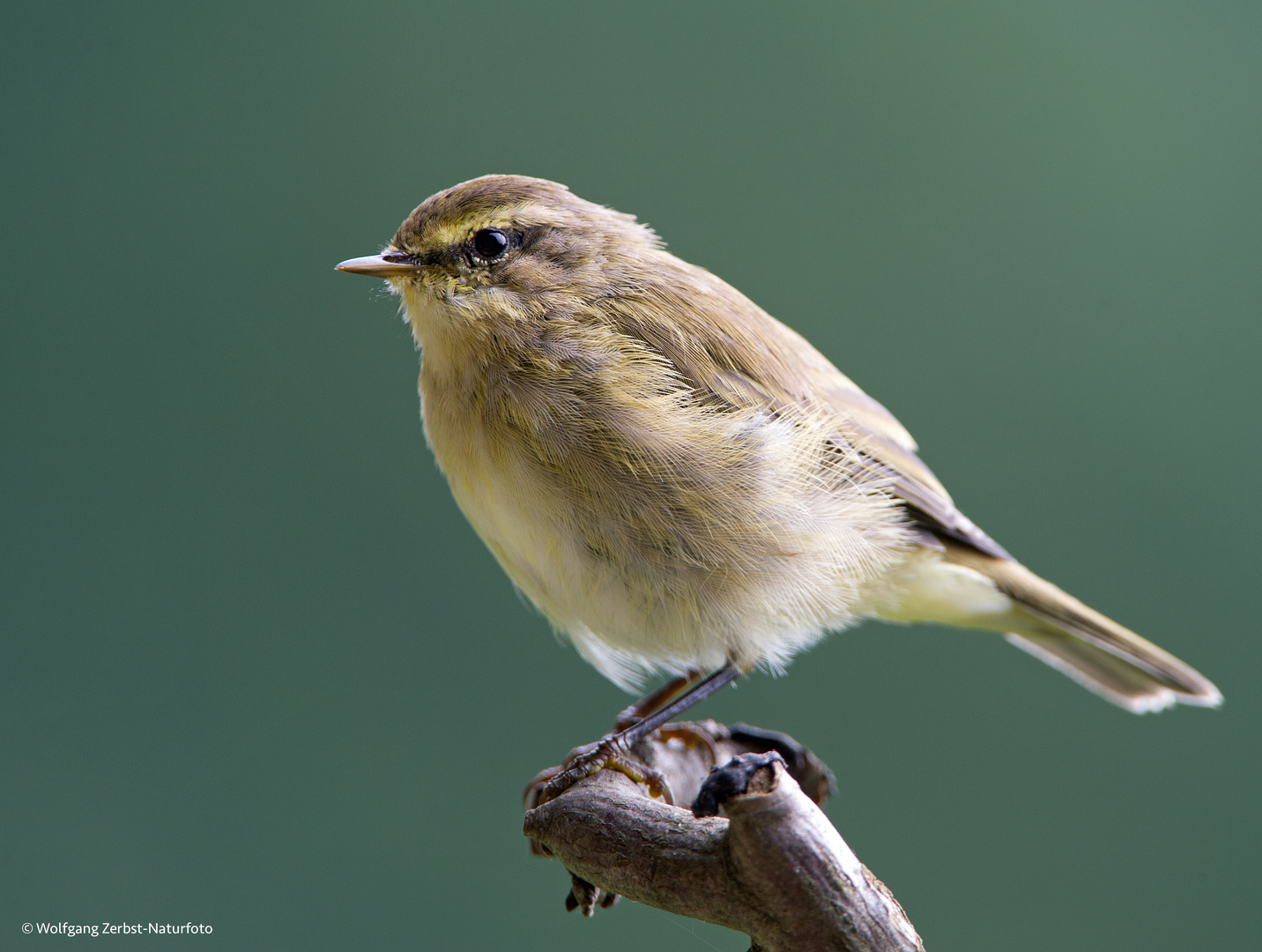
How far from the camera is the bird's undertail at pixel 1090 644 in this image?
2475 mm

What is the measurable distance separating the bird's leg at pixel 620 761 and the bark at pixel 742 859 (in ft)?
0.78

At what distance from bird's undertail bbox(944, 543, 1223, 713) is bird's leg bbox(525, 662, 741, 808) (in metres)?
0.78

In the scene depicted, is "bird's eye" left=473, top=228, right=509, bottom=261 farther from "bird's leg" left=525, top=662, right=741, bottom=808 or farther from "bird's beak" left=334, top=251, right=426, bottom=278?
"bird's leg" left=525, top=662, right=741, bottom=808

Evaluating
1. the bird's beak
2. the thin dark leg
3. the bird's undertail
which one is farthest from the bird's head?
the bird's undertail

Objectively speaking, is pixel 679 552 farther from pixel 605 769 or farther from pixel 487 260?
pixel 487 260

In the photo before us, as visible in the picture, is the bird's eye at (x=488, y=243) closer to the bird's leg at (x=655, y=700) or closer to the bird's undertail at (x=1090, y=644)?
the bird's leg at (x=655, y=700)

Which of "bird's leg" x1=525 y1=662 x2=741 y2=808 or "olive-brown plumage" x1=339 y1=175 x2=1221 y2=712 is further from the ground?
"olive-brown plumage" x1=339 y1=175 x2=1221 y2=712

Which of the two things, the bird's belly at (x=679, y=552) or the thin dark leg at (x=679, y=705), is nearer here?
the bird's belly at (x=679, y=552)

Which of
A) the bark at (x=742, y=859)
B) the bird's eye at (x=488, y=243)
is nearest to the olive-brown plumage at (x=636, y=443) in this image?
the bird's eye at (x=488, y=243)

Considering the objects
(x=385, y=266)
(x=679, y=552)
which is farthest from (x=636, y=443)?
(x=385, y=266)

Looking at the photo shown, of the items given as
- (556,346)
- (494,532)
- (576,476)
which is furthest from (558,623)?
(556,346)

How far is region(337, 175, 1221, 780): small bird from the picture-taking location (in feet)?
6.34

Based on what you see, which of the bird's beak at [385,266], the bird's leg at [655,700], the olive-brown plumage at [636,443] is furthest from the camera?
the bird's leg at [655,700]

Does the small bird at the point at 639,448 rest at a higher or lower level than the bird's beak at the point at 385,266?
lower
